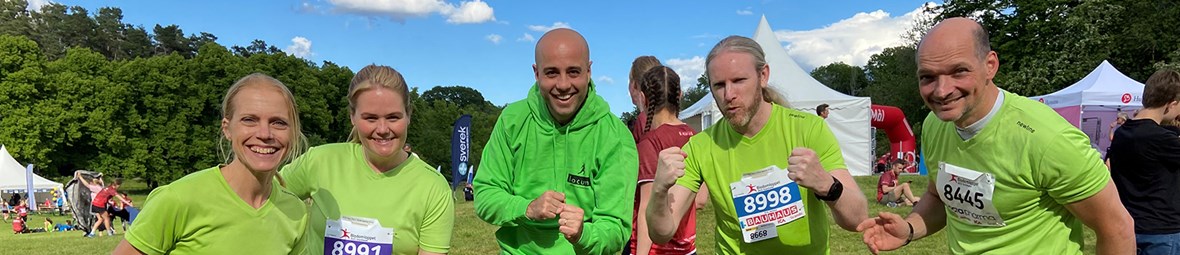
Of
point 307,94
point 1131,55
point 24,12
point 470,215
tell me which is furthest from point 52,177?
point 1131,55

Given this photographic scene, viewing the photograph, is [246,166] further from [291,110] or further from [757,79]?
[757,79]

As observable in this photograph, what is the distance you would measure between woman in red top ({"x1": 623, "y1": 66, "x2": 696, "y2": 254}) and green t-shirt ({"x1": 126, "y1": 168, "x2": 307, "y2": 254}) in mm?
1883

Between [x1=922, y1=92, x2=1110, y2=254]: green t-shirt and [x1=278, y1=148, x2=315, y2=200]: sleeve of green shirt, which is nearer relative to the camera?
[x1=922, y1=92, x2=1110, y2=254]: green t-shirt

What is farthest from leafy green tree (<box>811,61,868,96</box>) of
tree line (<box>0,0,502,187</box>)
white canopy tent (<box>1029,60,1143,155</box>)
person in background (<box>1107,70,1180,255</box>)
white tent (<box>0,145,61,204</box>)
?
person in background (<box>1107,70,1180,255</box>)

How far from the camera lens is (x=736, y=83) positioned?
2.54 meters

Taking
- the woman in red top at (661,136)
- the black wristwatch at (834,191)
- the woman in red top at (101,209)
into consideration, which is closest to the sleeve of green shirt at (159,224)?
the black wristwatch at (834,191)

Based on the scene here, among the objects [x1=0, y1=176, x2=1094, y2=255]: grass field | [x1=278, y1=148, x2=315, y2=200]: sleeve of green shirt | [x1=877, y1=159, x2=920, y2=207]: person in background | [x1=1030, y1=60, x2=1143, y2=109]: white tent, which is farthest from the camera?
[x1=1030, y1=60, x2=1143, y2=109]: white tent

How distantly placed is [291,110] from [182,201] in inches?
19.2

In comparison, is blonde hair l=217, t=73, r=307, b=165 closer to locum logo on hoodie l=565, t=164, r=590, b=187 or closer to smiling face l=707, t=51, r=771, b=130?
locum logo on hoodie l=565, t=164, r=590, b=187

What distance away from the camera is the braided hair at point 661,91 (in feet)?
14.0

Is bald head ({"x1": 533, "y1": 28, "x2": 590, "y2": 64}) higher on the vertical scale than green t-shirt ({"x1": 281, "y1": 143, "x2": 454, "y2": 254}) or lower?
higher

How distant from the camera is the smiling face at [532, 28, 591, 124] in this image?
256 centimetres

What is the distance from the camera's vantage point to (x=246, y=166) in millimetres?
2451

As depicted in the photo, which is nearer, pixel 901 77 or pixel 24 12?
pixel 901 77
